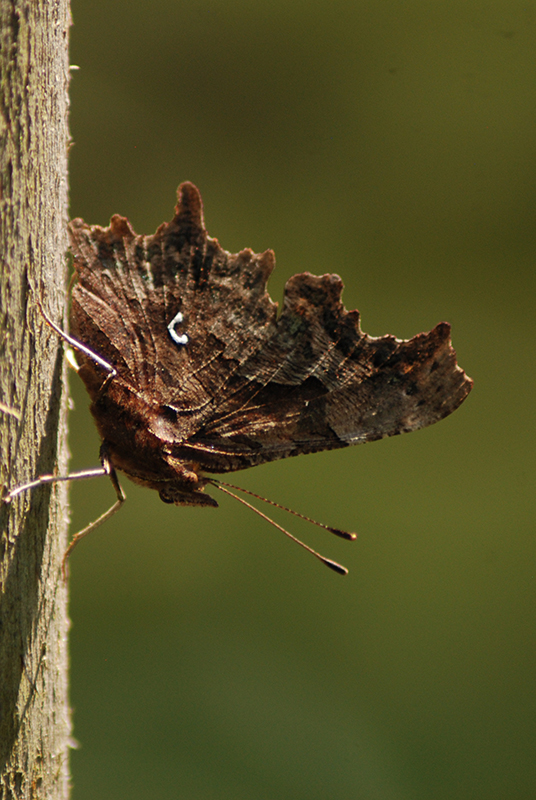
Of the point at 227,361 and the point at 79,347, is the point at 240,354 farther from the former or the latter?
the point at 79,347

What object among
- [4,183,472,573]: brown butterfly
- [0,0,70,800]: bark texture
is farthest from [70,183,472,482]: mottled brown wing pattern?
[0,0,70,800]: bark texture

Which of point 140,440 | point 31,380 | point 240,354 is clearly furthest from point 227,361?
point 31,380

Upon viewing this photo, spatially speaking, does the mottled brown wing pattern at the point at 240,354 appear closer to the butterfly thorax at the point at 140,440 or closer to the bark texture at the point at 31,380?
the butterfly thorax at the point at 140,440

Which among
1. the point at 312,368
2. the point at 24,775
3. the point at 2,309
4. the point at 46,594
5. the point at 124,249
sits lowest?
the point at 24,775

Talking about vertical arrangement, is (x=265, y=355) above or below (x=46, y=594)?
above

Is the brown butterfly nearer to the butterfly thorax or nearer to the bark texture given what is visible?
the butterfly thorax

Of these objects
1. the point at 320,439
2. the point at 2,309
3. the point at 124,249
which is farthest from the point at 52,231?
the point at 320,439

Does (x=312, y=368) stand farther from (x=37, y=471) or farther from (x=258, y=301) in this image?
(x=37, y=471)
